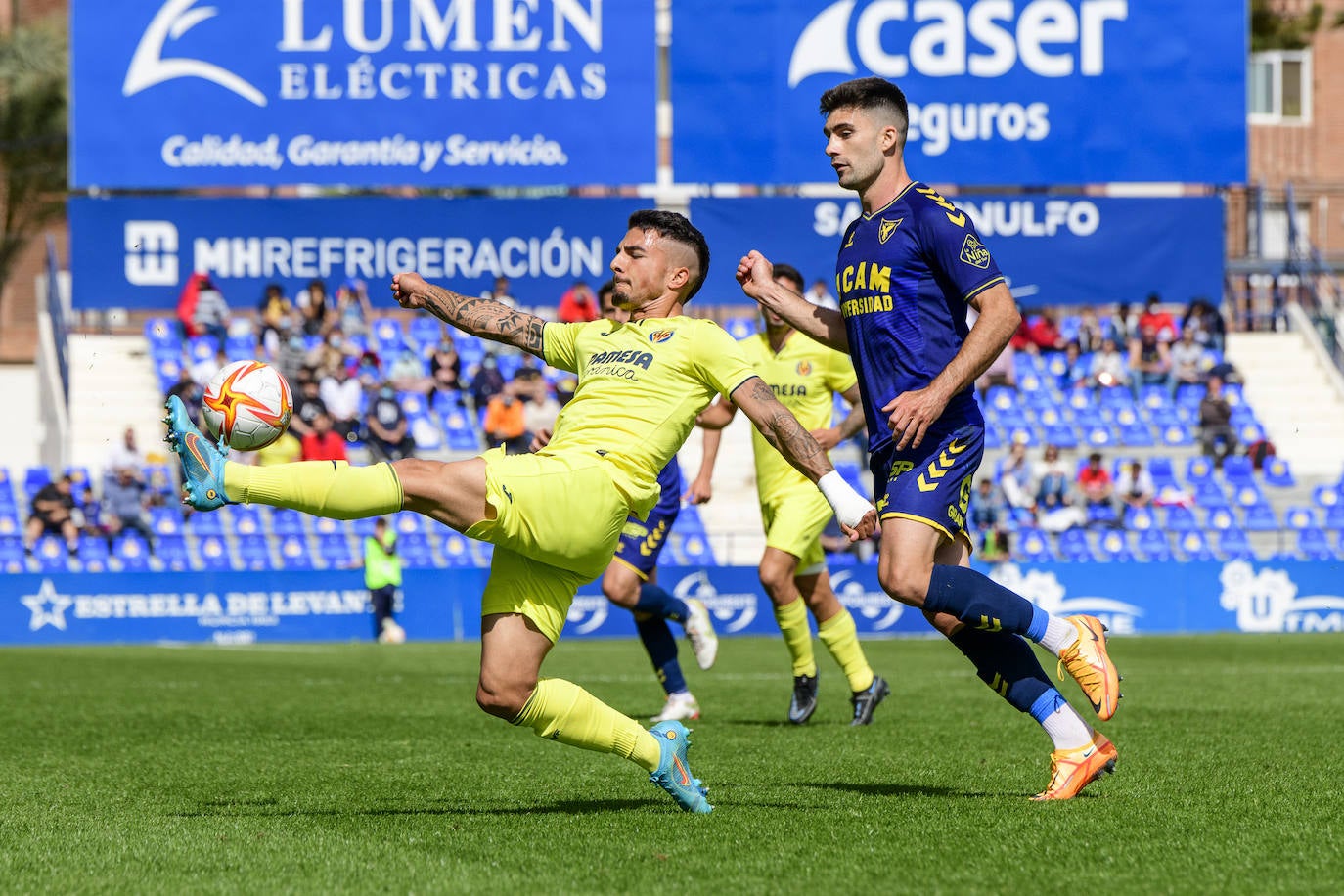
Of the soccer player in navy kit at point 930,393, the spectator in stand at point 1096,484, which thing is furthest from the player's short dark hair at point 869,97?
the spectator in stand at point 1096,484

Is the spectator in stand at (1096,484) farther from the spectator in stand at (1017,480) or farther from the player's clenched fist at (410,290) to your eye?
the player's clenched fist at (410,290)

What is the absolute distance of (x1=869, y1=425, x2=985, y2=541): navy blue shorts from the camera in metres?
5.93

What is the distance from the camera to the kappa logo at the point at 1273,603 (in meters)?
20.7

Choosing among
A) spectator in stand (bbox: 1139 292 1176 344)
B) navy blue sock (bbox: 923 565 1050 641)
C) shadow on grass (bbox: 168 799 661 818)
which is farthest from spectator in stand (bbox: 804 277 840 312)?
shadow on grass (bbox: 168 799 661 818)

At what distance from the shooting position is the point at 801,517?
9.56m

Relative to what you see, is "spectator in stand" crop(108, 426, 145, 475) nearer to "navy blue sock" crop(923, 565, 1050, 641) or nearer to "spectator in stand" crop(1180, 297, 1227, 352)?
"spectator in stand" crop(1180, 297, 1227, 352)

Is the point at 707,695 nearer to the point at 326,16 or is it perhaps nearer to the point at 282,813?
the point at 282,813

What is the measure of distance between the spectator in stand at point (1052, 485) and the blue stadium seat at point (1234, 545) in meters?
2.13

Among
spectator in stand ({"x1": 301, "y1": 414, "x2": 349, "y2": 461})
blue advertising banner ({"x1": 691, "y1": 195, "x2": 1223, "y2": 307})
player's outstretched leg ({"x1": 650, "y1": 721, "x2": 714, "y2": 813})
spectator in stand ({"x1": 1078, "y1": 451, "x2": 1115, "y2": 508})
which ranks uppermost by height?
blue advertising banner ({"x1": 691, "y1": 195, "x2": 1223, "y2": 307})

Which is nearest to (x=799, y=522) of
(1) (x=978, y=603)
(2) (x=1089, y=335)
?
(1) (x=978, y=603)

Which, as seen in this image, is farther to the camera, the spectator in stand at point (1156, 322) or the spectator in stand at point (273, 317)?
the spectator in stand at point (1156, 322)

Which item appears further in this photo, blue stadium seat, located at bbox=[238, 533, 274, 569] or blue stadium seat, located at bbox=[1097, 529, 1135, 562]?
blue stadium seat, located at bbox=[1097, 529, 1135, 562]

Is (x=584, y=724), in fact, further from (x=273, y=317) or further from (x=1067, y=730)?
(x=273, y=317)

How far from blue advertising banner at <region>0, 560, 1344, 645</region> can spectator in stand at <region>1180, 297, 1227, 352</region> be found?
5718 mm
